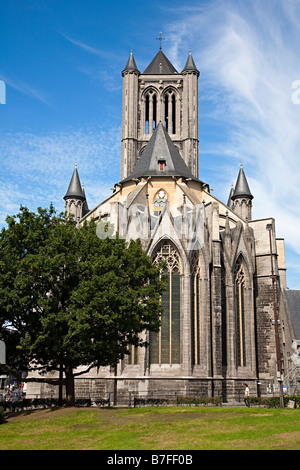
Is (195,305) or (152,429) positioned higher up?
(195,305)

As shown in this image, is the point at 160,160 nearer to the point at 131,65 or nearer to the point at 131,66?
the point at 131,66

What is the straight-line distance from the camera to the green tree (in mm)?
22609

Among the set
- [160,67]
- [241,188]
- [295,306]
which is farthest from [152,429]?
[160,67]

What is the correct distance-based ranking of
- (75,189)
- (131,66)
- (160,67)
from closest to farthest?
(75,189)
(131,66)
(160,67)

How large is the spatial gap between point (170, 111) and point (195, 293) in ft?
111

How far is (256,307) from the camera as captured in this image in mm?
39938

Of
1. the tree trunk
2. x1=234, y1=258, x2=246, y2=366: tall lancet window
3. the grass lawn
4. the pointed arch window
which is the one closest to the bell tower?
the pointed arch window

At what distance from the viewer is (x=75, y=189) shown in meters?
58.1

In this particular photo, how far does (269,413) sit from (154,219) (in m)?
20.1

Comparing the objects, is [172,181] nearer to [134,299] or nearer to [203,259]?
[203,259]

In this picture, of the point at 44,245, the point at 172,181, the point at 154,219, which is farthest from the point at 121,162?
the point at 44,245

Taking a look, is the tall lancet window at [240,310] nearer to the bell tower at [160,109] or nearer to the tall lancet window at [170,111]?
the bell tower at [160,109]

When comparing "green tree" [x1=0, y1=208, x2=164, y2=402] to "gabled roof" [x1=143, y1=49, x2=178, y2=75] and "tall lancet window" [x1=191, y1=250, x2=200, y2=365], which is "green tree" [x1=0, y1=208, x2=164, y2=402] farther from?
"gabled roof" [x1=143, y1=49, x2=178, y2=75]

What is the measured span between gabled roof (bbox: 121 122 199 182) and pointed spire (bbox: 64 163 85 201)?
13.7 meters
